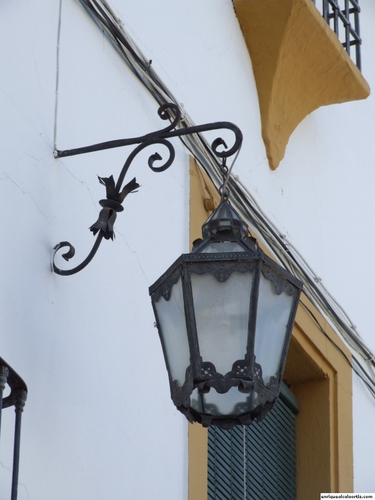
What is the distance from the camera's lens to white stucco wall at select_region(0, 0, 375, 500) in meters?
3.34

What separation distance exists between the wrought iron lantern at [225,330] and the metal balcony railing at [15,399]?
40cm

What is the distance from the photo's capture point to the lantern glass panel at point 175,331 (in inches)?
119

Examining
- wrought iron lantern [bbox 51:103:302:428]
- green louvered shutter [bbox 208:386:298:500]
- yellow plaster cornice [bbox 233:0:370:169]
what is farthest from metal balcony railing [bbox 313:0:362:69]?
wrought iron lantern [bbox 51:103:302:428]

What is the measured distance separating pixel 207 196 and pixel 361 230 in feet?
5.63

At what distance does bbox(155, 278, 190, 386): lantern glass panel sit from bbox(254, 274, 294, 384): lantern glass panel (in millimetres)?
193

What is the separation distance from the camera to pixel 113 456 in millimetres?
Answer: 3584

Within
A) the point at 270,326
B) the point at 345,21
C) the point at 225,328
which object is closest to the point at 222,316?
the point at 225,328

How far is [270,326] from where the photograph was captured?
3057 millimetres

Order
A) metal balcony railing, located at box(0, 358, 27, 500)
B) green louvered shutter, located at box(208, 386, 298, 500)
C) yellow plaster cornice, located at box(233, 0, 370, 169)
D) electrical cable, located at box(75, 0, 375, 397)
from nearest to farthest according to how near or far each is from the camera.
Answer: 1. metal balcony railing, located at box(0, 358, 27, 500)
2. electrical cable, located at box(75, 0, 375, 397)
3. green louvered shutter, located at box(208, 386, 298, 500)
4. yellow plaster cornice, located at box(233, 0, 370, 169)

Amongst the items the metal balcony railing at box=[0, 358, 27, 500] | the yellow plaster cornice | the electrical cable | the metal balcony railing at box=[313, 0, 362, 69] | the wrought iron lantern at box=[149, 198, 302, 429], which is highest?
the metal balcony railing at box=[313, 0, 362, 69]

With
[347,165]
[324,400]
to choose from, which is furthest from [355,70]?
[324,400]

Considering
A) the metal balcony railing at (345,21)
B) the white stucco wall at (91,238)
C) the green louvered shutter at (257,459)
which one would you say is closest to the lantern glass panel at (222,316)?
the white stucco wall at (91,238)

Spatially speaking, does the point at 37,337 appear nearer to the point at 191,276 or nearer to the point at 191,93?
the point at 191,276

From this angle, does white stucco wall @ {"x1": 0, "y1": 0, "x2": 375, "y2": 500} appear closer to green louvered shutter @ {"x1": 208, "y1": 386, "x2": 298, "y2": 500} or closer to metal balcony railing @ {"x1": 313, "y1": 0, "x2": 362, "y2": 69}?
green louvered shutter @ {"x1": 208, "y1": 386, "x2": 298, "y2": 500}
